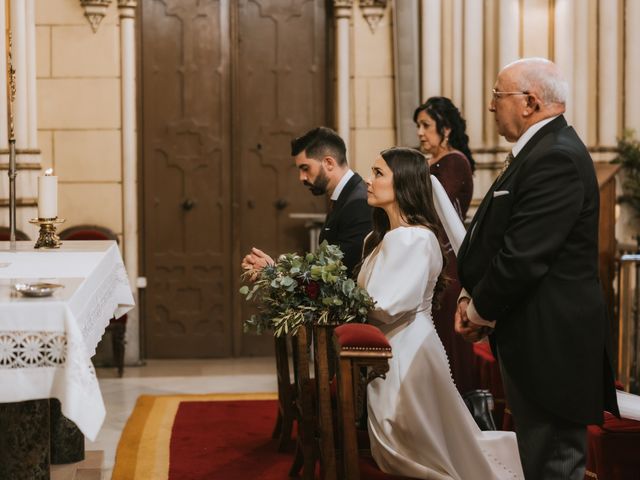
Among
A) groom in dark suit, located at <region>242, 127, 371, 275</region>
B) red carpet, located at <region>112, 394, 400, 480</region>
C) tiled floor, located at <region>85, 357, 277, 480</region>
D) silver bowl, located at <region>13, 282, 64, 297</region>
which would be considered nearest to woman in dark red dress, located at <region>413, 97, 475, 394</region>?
groom in dark suit, located at <region>242, 127, 371, 275</region>

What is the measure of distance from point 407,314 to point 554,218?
1.04 metres

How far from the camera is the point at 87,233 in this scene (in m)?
7.76

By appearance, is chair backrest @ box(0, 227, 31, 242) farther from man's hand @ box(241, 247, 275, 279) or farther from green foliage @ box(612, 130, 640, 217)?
green foliage @ box(612, 130, 640, 217)

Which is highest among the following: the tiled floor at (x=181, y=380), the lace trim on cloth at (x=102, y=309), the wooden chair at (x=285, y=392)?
the lace trim on cloth at (x=102, y=309)

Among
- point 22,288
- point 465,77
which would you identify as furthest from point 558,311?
point 465,77

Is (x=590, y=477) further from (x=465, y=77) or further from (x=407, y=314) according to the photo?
(x=465, y=77)

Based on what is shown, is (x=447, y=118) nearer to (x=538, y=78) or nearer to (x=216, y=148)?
(x=538, y=78)

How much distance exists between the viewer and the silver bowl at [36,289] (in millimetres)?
3100

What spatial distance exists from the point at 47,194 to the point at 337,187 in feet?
4.53

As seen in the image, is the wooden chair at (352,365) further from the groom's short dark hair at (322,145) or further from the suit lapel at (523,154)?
the groom's short dark hair at (322,145)

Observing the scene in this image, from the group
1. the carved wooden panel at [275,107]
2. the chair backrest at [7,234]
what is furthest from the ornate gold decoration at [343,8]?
the chair backrest at [7,234]

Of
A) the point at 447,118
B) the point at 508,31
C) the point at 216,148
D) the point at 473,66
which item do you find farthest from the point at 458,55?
the point at 447,118

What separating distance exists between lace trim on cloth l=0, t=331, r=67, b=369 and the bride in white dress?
1.34 meters

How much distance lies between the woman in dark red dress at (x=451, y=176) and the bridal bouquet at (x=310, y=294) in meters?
1.10
